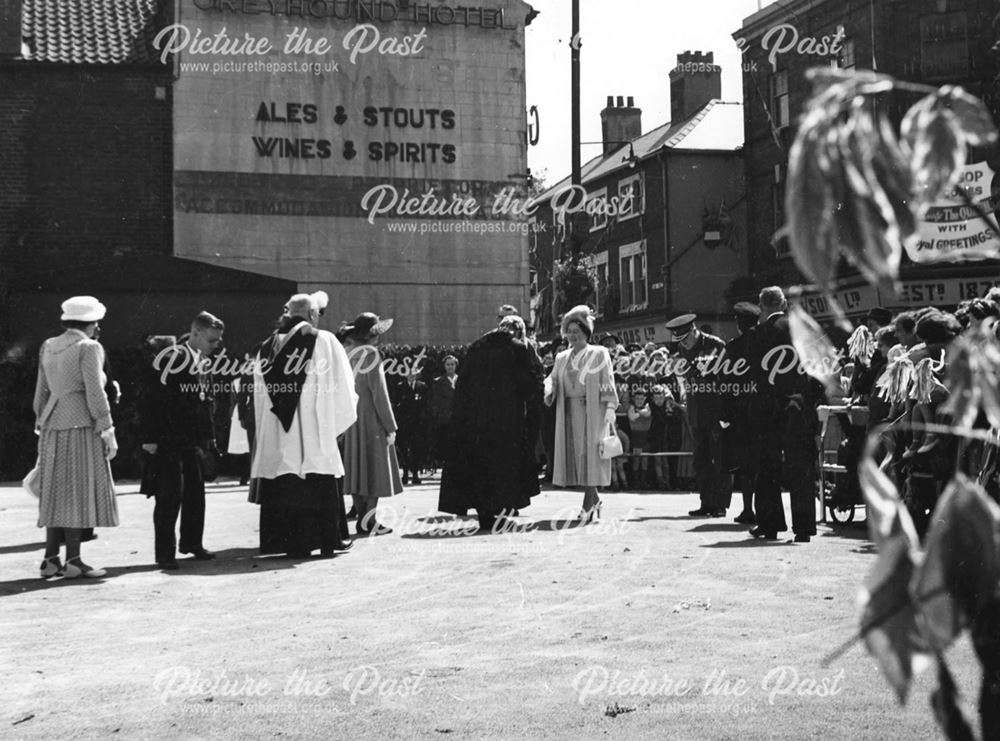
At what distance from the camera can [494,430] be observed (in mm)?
13422

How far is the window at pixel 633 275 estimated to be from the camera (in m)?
48.8

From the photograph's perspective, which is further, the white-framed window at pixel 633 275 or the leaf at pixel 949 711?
the white-framed window at pixel 633 275

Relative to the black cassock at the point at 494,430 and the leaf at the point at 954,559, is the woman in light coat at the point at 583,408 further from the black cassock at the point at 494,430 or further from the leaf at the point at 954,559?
the leaf at the point at 954,559

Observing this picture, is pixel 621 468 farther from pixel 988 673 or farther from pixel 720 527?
pixel 988 673

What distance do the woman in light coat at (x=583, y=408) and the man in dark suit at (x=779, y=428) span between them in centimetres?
247

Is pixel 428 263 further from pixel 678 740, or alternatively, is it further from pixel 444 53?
pixel 678 740

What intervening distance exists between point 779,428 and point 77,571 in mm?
5610

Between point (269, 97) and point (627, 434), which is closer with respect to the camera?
point (627, 434)

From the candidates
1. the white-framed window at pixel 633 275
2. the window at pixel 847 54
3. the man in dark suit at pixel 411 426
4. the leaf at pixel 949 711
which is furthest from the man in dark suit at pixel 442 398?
the white-framed window at pixel 633 275

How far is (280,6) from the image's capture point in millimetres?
33250

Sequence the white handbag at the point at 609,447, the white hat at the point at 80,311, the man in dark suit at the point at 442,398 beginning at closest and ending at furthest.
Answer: the white hat at the point at 80,311
the white handbag at the point at 609,447
the man in dark suit at the point at 442,398

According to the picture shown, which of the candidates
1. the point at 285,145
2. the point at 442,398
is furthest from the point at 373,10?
the point at 442,398

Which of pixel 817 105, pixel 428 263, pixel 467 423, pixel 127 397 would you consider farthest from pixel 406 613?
pixel 428 263

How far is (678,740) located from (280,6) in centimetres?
3051
